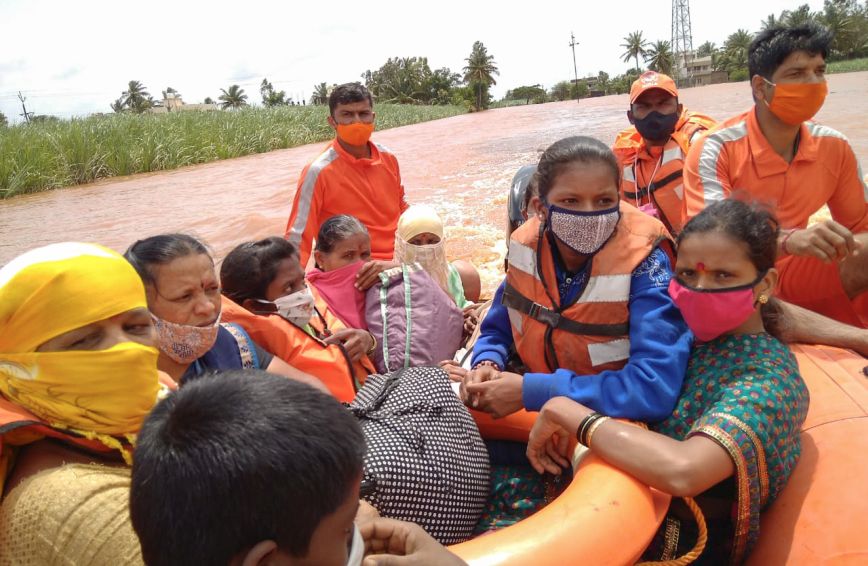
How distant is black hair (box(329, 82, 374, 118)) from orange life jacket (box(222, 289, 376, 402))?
2068mm

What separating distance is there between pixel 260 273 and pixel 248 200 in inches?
312

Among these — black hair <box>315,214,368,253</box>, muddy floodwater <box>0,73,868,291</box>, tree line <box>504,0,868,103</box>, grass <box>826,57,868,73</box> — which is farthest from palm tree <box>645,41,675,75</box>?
black hair <box>315,214,368,253</box>

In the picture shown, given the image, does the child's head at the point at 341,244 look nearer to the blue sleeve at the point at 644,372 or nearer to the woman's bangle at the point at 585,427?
the blue sleeve at the point at 644,372

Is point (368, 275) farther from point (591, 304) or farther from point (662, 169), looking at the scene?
point (662, 169)

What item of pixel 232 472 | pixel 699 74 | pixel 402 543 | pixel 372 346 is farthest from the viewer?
pixel 699 74

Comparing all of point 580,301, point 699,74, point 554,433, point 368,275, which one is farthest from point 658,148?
point 699,74

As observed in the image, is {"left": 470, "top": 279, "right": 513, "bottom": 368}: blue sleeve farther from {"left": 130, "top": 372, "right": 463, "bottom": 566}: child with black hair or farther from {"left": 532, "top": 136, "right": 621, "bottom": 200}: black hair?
{"left": 130, "top": 372, "right": 463, "bottom": 566}: child with black hair

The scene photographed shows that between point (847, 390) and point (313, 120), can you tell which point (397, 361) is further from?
point (313, 120)

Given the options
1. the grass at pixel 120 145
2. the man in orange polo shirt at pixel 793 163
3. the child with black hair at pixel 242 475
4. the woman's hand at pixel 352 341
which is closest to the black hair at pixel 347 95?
the woman's hand at pixel 352 341

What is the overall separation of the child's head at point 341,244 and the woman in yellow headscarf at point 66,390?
1597 millimetres

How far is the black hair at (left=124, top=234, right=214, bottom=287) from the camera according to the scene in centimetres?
175

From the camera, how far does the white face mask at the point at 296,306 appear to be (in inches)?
94.0

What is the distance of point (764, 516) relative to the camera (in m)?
1.59

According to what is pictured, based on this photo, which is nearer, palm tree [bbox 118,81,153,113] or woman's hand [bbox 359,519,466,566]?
woman's hand [bbox 359,519,466,566]
